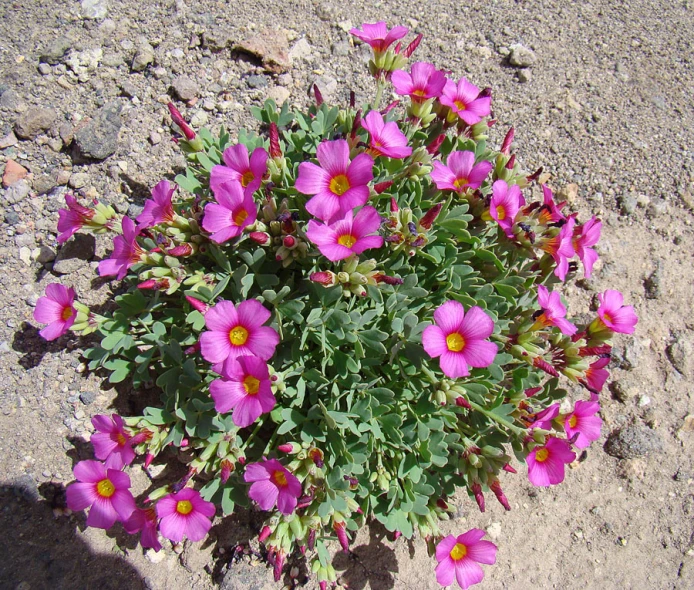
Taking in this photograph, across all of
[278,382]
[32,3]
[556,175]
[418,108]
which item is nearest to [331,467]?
[278,382]

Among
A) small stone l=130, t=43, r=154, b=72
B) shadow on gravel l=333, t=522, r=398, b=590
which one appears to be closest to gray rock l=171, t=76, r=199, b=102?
small stone l=130, t=43, r=154, b=72

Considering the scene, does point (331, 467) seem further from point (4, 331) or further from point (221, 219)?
point (4, 331)

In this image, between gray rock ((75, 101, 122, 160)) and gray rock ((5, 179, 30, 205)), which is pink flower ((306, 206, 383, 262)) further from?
gray rock ((5, 179, 30, 205))

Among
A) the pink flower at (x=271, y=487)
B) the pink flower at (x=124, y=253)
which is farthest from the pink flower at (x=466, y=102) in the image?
the pink flower at (x=271, y=487)

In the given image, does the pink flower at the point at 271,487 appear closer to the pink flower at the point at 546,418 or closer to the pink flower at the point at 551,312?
the pink flower at the point at 546,418

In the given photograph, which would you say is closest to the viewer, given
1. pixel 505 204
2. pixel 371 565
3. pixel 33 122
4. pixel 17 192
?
pixel 505 204

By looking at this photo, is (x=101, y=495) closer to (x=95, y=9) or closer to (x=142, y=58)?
(x=142, y=58)

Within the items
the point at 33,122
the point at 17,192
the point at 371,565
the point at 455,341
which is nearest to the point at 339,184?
the point at 455,341
